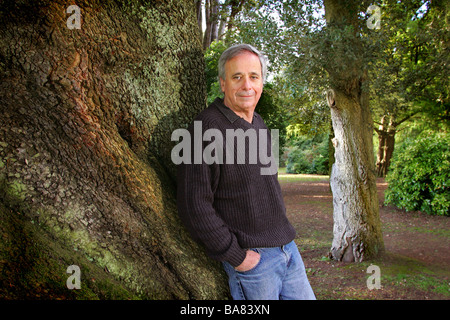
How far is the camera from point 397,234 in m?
9.00

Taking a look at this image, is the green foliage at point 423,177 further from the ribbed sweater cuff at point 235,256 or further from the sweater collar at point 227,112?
the ribbed sweater cuff at point 235,256

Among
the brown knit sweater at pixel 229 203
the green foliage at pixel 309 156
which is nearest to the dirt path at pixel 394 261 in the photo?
the brown knit sweater at pixel 229 203

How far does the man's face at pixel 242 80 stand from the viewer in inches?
92.3

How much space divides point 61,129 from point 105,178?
0.36 meters

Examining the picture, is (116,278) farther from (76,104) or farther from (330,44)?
(330,44)

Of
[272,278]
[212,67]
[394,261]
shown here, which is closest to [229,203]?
[272,278]

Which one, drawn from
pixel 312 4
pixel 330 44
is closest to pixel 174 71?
pixel 330 44

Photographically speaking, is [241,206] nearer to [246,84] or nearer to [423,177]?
[246,84]

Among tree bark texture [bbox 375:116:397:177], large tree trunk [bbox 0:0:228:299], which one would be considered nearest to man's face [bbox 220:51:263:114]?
large tree trunk [bbox 0:0:228:299]

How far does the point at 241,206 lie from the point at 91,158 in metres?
0.92

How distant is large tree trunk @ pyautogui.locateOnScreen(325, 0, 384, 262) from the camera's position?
6.85 m

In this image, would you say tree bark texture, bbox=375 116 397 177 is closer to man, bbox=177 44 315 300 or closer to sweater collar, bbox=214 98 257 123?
man, bbox=177 44 315 300
